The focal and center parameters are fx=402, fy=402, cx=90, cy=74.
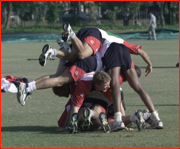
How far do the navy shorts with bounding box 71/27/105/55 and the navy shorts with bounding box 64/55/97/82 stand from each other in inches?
7.3

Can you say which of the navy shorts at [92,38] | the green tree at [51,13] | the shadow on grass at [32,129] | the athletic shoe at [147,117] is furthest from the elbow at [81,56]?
the green tree at [51,13]

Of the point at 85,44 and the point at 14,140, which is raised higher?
the point at 85,44

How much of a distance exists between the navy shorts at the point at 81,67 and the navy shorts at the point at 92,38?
0.19 meters

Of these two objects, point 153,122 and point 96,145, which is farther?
point 153,122

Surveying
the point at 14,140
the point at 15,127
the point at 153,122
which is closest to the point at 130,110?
the point at 153,122

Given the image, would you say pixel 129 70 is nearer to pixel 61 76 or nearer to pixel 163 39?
pixel 61 76

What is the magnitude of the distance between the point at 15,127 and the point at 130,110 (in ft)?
7.84

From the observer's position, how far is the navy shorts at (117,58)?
631 centimetres

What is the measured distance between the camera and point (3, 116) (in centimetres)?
762

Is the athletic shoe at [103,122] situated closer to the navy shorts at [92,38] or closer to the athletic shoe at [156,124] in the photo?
the athletic shoe at [156,124]

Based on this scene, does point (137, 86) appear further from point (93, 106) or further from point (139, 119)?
point (93, 106)

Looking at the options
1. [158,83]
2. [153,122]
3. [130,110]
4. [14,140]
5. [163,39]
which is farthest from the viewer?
[163,39]

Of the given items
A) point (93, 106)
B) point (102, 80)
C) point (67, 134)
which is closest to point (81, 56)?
point (102, 80)

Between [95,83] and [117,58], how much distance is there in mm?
609
